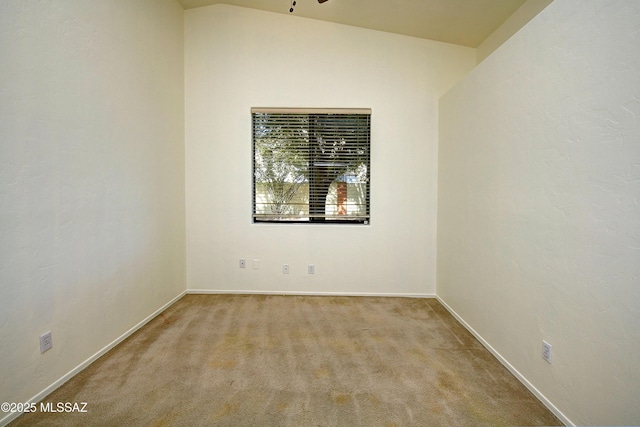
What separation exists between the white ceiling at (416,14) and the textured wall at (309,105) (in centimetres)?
11

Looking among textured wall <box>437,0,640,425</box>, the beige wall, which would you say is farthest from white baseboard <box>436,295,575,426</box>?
the beige wall

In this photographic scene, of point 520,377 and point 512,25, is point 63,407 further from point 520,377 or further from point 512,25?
point 512,25

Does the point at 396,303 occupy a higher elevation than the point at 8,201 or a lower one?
lower

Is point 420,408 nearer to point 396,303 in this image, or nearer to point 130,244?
point 396,303

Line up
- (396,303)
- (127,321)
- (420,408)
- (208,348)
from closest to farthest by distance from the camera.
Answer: (420,408)
(208,348)
(127,321)
(396,303)

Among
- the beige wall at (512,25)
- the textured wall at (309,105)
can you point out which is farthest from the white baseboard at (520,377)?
the beige wall at (512,25)

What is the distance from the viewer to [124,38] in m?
2.44

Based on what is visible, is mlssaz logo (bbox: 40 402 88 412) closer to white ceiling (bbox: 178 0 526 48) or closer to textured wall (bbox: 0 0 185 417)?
textured wall (bbox: 0 0 185 417)

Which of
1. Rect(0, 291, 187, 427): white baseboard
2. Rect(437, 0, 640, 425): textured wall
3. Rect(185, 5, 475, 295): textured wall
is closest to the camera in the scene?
Rect(437, 0, 640, 425): textured wall

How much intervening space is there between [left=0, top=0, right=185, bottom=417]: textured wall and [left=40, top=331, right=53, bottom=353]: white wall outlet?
0.03m

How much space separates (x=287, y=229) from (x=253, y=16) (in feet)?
8.91

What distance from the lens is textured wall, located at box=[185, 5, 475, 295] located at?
347 centimetres

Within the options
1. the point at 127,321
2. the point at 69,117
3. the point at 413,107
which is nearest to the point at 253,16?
the point at 413,107

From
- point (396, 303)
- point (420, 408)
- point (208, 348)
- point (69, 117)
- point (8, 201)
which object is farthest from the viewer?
point (396, 303)
